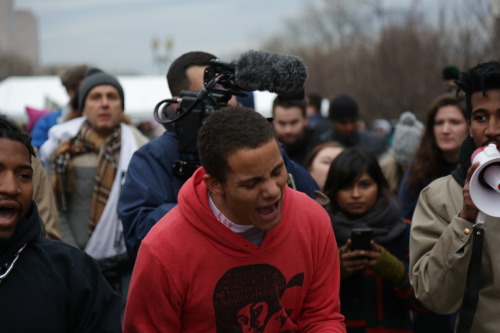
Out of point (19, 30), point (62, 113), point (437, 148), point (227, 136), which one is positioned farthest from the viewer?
point (19, 30)

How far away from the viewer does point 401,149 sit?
6.77 metres

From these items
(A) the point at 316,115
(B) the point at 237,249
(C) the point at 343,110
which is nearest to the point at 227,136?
(B) the point at 237,249

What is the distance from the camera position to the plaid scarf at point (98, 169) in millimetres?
5258

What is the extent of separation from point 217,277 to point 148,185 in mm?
1050

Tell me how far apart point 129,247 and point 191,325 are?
104 cm

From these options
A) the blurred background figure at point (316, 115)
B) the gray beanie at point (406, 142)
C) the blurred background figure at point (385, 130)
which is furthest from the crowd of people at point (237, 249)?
the blurred background figure at point (385, 130)

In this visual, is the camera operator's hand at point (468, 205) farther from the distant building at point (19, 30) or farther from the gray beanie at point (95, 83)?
the distant building at point (19, 30)

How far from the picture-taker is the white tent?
17984mm

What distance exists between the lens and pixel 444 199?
3389 millimetres

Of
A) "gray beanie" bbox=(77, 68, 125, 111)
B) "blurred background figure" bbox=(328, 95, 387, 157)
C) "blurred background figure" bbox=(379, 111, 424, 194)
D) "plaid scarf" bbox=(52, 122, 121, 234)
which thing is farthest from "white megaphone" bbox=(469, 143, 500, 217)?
"blurred background figure" bbox=(328, 95, 387, 157)

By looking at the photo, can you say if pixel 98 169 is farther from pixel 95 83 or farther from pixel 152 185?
pixel 152 185

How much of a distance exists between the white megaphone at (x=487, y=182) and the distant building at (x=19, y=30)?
219 feet

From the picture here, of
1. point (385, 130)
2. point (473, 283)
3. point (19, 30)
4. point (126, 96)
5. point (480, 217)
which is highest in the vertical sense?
point (480, 217)

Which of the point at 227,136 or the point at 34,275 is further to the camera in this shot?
the point at 34,275
